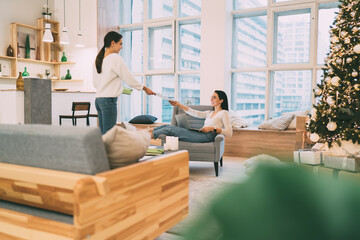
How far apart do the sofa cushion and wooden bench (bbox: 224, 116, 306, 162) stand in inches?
141

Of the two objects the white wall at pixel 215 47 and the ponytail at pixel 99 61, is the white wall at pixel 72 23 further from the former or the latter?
the ponytail at pixel 99 61

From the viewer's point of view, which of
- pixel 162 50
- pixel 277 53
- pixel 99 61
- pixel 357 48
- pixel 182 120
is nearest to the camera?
pixel 357 48

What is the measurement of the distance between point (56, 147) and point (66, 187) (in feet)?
0.62

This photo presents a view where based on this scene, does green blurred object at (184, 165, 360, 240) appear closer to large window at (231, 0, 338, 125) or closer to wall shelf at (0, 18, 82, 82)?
large window at (231, 0, 338, 125)

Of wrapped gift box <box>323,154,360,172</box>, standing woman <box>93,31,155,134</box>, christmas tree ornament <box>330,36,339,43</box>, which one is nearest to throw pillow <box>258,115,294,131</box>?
christmas tree ornament <box>330,36,339,43</box>

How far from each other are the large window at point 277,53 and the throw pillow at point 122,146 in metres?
4.46

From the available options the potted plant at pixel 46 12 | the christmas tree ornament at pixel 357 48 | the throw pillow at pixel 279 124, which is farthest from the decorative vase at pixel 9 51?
the christmas tree ornament at pixel 357 48

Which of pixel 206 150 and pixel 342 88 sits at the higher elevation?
pixel 342 88

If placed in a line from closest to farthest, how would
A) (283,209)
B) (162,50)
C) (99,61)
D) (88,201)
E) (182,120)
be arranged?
(283,209) < (88,201) < (99,61) < (182,120) < (162,50)

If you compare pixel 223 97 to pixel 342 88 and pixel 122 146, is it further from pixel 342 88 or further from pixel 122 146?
pixel 122 146

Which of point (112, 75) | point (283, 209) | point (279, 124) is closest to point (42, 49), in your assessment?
point (112, 75)

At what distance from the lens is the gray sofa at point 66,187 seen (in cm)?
136

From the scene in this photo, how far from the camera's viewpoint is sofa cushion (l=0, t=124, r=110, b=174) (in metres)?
1.37

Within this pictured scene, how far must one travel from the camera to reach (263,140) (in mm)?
5098
